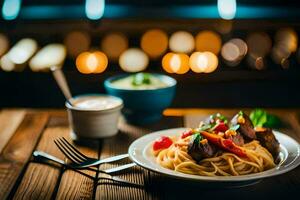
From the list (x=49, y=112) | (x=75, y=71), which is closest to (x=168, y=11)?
(x=75, y=71)

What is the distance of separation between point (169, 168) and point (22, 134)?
0.81m

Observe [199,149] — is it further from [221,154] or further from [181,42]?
[181,42]

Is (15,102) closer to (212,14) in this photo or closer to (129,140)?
(212,14)

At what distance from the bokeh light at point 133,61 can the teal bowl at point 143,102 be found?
1655mm

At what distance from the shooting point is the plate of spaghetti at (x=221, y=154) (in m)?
1.76

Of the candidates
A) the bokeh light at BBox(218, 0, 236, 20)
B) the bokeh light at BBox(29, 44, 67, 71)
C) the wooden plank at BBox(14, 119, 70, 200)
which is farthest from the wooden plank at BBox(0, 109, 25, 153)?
the bokeh light at BBox(218, 0, 236, 20)

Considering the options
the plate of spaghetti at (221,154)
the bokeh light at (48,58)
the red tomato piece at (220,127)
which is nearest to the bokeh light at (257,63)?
the bokeh light at (48,58)

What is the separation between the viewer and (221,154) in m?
1.84

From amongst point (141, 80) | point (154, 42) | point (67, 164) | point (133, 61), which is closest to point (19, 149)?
point (67, 164)

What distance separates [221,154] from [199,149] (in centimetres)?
9

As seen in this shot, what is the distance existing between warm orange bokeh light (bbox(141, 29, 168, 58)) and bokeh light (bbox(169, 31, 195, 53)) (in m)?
0.05

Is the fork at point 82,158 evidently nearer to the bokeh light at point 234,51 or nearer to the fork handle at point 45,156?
the fork handle at point 45,156

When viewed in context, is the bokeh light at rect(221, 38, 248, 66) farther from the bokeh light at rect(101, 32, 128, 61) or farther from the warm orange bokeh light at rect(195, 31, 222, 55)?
the bokeh light at rect(101, 32, 128, 61)

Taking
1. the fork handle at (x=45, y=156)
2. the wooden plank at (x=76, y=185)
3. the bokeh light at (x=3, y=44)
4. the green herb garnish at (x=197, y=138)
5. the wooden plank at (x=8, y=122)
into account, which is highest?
the green herb garnish at (x=197, y=138)
